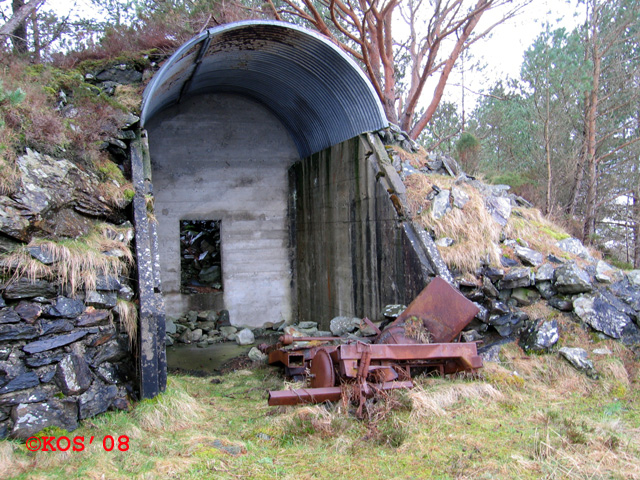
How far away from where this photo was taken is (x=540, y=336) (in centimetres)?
595

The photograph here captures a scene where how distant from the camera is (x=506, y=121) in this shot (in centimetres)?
1672

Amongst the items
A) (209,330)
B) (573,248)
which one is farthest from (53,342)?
(573,248)

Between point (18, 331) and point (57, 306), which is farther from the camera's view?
point (57, 306)

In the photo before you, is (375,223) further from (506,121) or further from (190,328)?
(506,121)

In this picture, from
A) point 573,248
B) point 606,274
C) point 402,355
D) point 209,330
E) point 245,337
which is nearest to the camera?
point 402,355

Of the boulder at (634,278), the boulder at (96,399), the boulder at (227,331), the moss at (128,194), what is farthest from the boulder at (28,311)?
the boulder at (634,278)

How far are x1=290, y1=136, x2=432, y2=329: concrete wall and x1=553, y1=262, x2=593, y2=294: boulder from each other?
173cm

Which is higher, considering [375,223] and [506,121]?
[506,121]

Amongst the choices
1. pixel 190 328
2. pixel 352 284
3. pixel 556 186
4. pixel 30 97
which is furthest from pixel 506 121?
pixel 30 97

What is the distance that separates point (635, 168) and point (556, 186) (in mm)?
2918

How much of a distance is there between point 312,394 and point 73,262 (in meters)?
2.58

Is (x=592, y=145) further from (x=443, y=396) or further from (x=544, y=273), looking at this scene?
(x=443, y=396)

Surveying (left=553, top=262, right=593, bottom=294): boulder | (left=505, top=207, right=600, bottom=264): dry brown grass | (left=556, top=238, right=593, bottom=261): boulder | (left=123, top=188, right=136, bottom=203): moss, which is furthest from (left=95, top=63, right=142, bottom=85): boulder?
(left=556, top=238, right=593, bottom=261): boulder

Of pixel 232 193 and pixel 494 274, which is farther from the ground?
pixel 232 193
